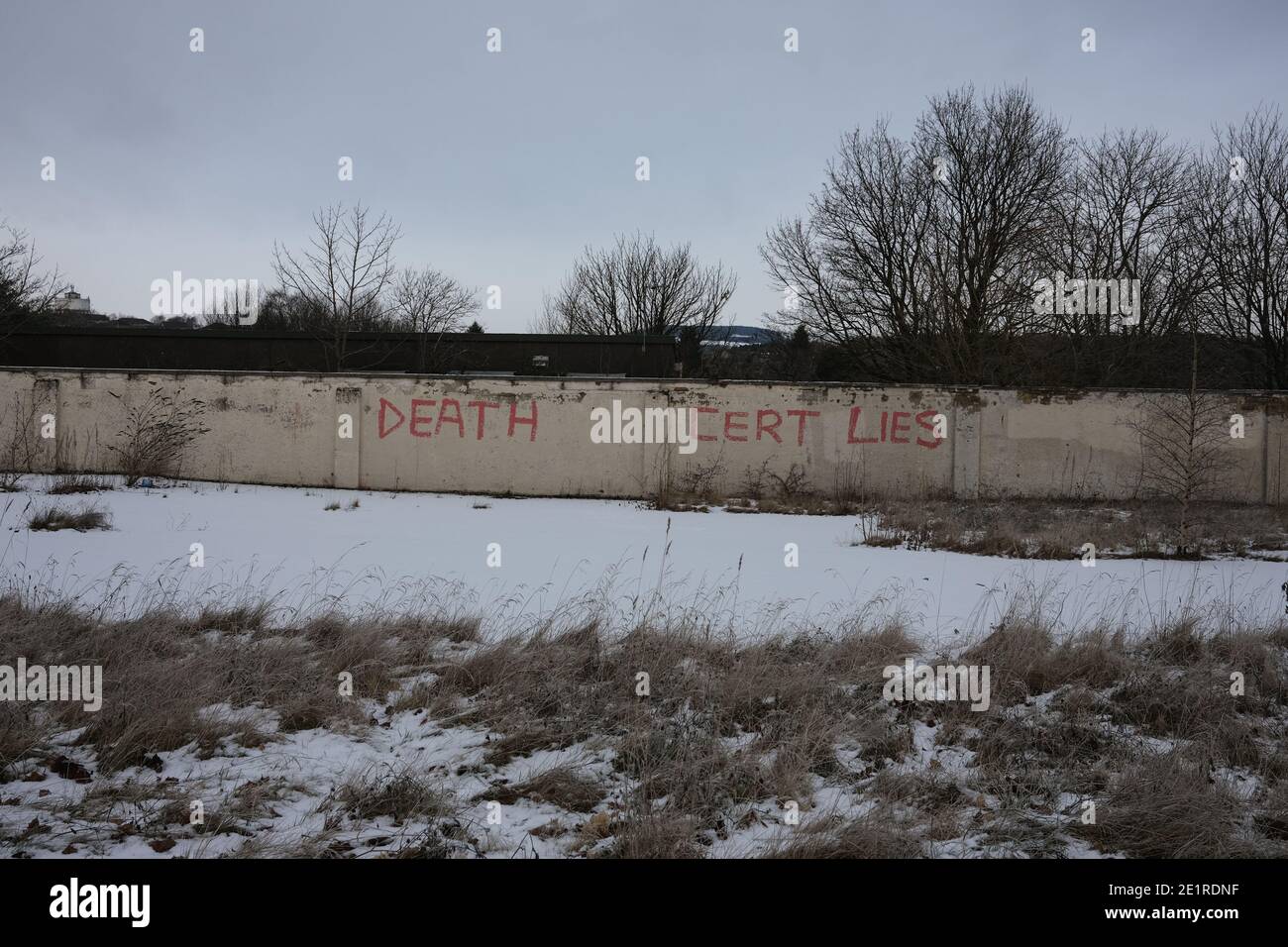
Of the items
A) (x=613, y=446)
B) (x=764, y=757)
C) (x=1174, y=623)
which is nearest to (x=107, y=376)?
(x=613, y=446)

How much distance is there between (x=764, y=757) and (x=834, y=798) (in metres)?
0.38

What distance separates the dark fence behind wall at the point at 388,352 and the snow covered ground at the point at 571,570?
51.7 feet

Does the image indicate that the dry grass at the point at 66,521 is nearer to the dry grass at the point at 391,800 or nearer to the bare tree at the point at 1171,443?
the dry grass at the point at 391,800

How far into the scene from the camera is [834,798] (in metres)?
3.43

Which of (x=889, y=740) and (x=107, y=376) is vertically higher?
(x=107, y=376)

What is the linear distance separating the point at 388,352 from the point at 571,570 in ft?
69.1

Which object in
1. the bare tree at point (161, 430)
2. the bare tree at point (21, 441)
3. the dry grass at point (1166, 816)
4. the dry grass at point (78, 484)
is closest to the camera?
the dry grass at point (1166, 816)

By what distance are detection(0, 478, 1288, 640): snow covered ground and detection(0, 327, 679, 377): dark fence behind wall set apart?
15.8m

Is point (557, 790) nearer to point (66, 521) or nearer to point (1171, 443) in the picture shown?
point (66, 521)

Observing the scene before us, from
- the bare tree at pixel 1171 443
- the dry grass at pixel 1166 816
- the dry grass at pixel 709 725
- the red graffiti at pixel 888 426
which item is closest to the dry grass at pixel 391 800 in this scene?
the dry grass at pixel 709 725

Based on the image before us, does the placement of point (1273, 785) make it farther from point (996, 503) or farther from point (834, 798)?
point (996, 503)

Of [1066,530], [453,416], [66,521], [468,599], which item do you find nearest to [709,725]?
[468,599]

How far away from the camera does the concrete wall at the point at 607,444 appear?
50.1ft

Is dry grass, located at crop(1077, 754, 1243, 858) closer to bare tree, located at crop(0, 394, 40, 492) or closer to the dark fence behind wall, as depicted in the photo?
bare tree, located at crop(0, 394, 40, 492)
